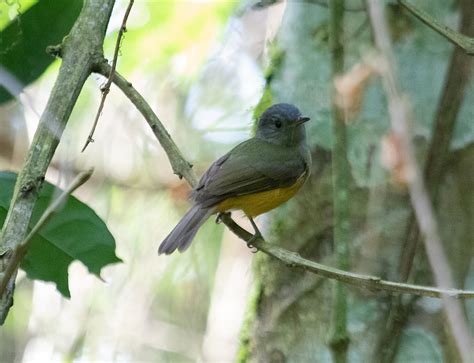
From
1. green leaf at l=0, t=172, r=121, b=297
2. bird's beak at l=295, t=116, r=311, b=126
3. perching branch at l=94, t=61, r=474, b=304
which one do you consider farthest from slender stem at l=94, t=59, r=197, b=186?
bird's beak at l=295, t=116, r=311, b=126

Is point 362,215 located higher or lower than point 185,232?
higher

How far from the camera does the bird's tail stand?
10.4 feet

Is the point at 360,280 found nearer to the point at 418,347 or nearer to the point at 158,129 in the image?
the point at 158,129

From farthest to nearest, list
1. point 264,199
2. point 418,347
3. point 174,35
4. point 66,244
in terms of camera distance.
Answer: point 174,35 < point 264,199 < point 418,347 < point 66,244

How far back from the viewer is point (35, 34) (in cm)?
303

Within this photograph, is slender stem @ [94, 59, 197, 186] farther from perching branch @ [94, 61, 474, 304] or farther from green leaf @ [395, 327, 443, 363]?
green leaf @ [395, 327, 443, 363]

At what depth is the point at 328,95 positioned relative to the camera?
3.68 metres

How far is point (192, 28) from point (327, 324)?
2706 mm

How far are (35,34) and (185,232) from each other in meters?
0.95

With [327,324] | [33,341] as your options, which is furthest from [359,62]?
[33,341]

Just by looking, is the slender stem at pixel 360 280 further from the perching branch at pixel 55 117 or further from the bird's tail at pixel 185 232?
the perching branch at pixel 55 117

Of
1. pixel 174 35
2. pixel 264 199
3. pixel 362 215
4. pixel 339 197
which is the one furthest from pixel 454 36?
pixel 174 35

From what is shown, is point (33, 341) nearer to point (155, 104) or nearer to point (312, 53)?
point (155, 104)

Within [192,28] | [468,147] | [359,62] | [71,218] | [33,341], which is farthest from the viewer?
[192,28]
